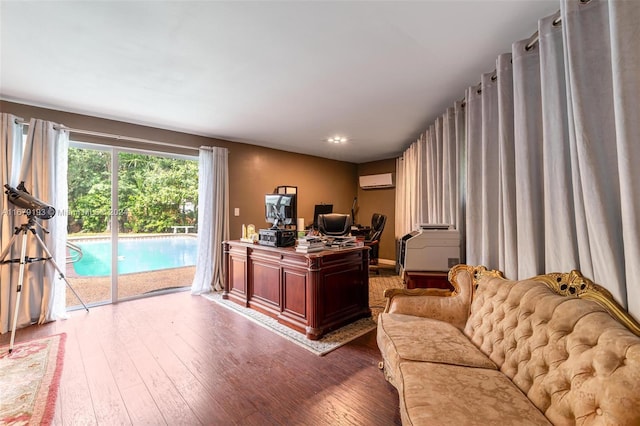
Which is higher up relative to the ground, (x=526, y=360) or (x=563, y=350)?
(x=563, y=350)

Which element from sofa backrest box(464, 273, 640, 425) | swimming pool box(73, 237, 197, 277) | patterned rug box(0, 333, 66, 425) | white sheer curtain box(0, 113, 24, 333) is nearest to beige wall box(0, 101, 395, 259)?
white sheer curtain box(0, 113, 24, 333)

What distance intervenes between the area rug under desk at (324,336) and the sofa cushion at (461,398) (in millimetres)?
1245

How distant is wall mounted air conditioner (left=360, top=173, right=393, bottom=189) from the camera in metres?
6.26

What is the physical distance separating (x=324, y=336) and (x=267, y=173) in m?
3.39

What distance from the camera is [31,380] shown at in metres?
1.98

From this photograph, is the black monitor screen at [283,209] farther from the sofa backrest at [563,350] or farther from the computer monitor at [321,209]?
the computer monitor at [321,209]

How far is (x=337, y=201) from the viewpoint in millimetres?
6656

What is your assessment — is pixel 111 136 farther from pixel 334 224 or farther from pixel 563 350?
pixel 563 350

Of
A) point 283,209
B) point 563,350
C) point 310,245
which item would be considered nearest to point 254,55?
point 283,209

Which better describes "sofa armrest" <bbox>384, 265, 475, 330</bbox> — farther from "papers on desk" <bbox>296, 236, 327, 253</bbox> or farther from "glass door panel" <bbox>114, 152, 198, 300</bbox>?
"glass door panel" <bbox>114, 152, 198, 300</bbox>

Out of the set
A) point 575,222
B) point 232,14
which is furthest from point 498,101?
point 232,14

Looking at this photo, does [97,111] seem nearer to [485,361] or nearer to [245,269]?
[245,269]

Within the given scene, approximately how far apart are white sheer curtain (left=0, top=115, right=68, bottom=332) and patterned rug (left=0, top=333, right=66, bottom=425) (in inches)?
26.0

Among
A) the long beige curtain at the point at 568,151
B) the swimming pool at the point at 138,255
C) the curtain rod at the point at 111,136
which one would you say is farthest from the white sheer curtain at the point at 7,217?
the long beige curtain at the point at 568,151
